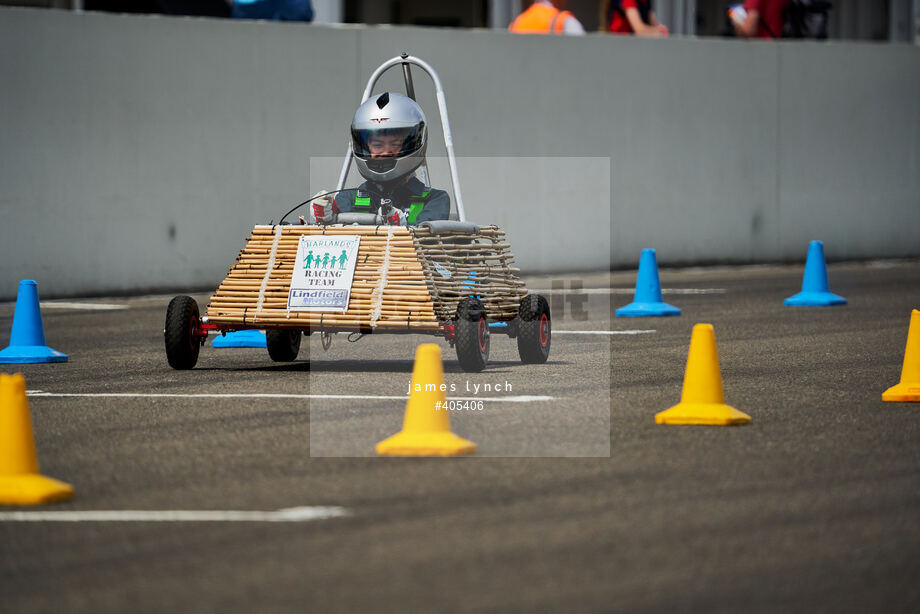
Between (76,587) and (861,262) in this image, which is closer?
(76,587)

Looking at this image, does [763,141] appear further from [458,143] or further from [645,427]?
[645,427]

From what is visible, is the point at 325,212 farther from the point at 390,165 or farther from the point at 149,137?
the point at 149,137

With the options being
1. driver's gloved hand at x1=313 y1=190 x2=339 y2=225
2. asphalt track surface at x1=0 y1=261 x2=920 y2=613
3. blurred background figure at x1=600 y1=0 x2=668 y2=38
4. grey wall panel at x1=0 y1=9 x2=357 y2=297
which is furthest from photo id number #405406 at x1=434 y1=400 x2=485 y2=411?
blurred background figure at x1=600 y1=0 x2=668 y2=38

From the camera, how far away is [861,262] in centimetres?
2312

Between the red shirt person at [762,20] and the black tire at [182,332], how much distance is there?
13.5 m

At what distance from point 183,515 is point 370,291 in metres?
4.25

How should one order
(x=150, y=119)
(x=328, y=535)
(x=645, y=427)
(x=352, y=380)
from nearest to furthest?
(x=328, y=535) < (x=645, y=427) < (x=352, y=380) < (x=150, y=119)

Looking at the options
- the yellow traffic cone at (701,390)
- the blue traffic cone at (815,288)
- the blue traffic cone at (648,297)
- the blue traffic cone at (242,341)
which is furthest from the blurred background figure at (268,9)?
the yellow traffic cone at (701,390)

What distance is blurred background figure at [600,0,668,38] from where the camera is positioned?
21.6 m

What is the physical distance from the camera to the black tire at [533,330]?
11.0 meters

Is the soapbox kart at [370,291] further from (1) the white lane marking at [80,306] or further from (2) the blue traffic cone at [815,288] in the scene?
(2) the blue traffic cone at [815,288]

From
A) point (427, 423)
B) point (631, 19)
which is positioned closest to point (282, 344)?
point (427, 423)

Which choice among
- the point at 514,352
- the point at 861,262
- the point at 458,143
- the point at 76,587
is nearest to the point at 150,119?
the point at 458,143

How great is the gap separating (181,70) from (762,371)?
9.34 metres
